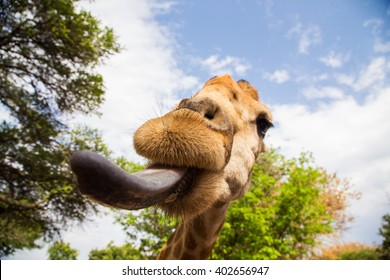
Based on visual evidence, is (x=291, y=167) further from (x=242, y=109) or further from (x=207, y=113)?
(x=207, y=113)

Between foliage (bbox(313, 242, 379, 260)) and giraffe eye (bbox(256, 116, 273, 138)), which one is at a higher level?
foliage (bbox(313, 242, 379, 260))

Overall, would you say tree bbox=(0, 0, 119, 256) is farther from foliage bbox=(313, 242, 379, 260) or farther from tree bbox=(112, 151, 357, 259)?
foliage bbox=(313, 242, 379, 260)

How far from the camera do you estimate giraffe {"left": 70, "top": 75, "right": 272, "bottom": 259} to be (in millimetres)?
1265

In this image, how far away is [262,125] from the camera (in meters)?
3.60

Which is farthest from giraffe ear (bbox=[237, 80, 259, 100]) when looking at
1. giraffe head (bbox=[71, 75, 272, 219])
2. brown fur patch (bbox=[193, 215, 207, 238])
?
brown fur patch (bbox=[193, 215, 207, 238])

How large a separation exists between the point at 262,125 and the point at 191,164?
1.94 m

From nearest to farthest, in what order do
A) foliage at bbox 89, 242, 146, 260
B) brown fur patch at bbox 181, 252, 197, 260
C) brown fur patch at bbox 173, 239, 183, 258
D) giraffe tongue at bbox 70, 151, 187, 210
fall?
1. giraffe tongue at bbox 70, 151, 187, 210
2. brown fur patch at bbox 181, 252, 197, 260
3. brown fur patch at bbox 173, 239, 183, 258
4. foliage at bbox 89, 242, 146, 260

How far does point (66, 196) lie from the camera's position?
488 inches

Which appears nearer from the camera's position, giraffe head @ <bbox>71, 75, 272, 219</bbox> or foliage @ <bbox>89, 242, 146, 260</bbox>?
giraffe head @ <bbox>71, 75, 272, 219</bbox>

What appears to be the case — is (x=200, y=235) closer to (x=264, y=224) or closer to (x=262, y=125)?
(x=262, y=125)

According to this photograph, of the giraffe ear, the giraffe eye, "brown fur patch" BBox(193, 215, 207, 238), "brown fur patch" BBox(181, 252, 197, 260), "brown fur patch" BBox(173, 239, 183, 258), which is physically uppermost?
the giraffe ear

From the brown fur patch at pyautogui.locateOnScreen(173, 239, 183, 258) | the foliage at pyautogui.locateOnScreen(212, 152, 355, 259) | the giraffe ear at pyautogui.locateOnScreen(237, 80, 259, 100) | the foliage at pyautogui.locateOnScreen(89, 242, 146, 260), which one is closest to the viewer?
the brown fur patch at pyautogui.locateOnScreen(173, 239, 183, 258)

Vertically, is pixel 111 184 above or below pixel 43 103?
below

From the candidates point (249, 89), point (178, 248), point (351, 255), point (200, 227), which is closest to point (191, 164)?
point (200, 227)
